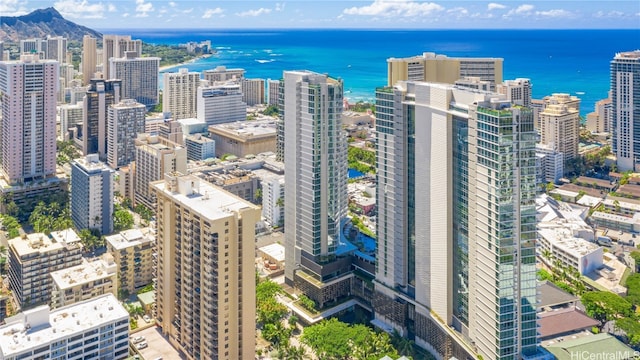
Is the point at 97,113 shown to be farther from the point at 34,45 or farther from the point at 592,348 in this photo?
the point at 34,45

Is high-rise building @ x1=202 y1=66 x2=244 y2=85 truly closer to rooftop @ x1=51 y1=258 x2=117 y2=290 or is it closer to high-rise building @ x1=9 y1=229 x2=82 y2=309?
high-rise building @ x1=9 y1=229 x2=82 y2=309

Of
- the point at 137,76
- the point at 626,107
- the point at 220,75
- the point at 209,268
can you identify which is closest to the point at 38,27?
the point at 137,76

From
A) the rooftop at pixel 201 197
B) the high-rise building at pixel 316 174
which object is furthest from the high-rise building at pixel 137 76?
the rooftop at pixel 201 197

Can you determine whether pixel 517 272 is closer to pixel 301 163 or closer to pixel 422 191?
pixel 422 191

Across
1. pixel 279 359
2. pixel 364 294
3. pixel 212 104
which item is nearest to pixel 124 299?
pixel 279 359

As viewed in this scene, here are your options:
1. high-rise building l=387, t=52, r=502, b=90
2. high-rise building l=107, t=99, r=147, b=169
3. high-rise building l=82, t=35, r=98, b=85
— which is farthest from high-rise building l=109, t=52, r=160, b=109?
high-rise building l=387, t=52, r=502, b=90

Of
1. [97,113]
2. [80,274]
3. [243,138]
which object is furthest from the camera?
[97,113]
